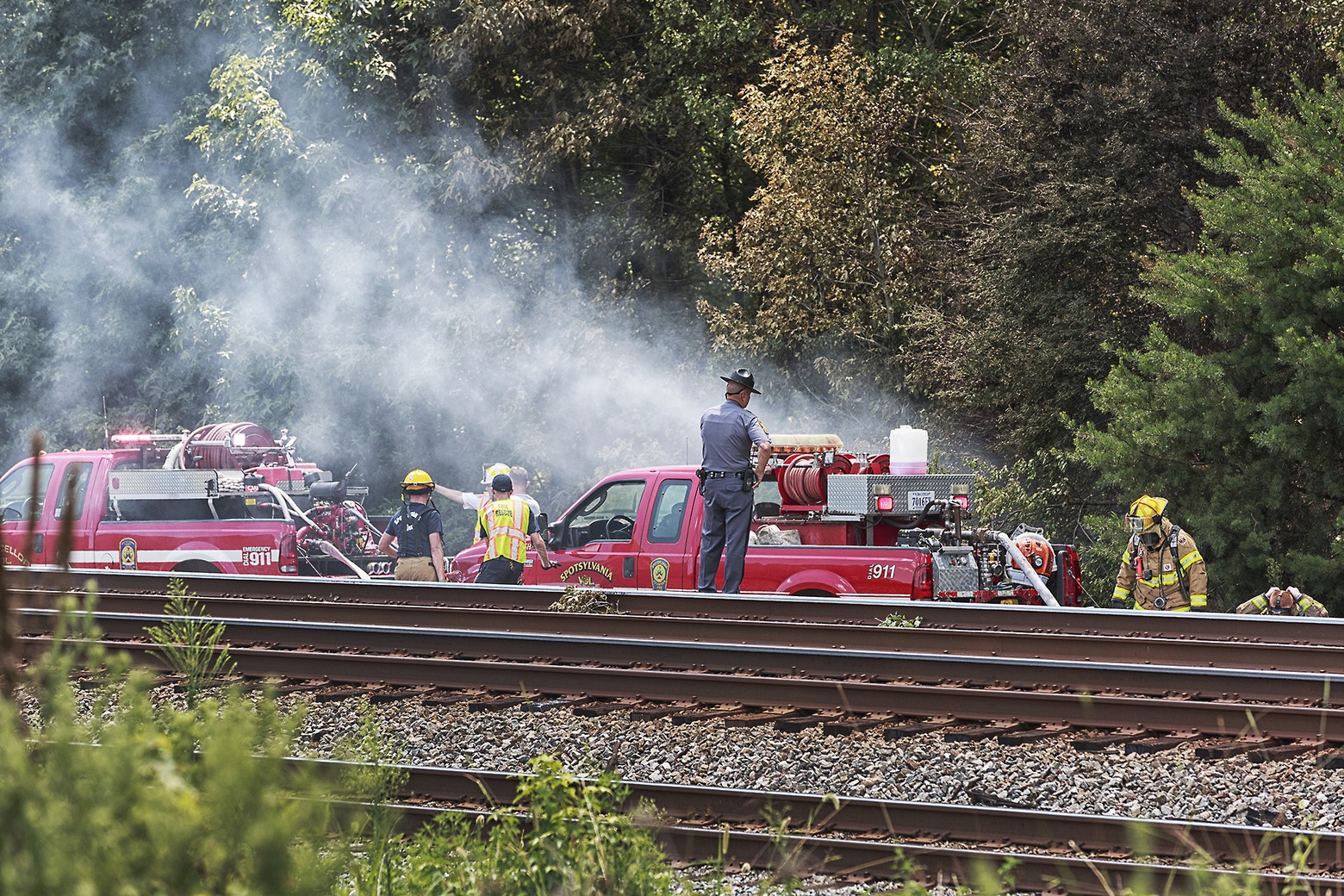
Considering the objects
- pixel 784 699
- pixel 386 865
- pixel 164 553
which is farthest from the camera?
pixel 164 553

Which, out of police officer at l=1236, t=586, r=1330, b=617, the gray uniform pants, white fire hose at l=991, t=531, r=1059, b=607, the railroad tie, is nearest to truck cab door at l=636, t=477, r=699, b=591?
the gray uniform pants

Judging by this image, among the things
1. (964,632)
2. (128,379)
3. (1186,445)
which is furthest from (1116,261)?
(128,379)

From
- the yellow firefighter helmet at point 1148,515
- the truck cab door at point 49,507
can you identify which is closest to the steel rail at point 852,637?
the yellow firefighter helmet at point 1148,515

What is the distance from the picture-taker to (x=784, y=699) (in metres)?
7.70

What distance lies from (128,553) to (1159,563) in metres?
9.86

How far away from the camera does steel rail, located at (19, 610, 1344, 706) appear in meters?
7.54

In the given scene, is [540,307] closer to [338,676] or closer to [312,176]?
[312,176]

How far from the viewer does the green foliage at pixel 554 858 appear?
3.63 meters

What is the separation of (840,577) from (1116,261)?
32.5ft

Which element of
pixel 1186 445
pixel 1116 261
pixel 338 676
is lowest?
pixel 338 676

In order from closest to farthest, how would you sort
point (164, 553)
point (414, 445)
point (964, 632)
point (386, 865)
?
1. point (386, 865)
2. point (964, 632)
3. point (164, 553)
4. point (414, 445)

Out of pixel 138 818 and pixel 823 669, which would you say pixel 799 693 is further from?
pixel 138 818

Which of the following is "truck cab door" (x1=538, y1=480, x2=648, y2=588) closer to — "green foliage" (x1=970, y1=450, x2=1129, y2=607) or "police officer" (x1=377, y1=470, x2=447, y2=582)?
"police officer" (x1=377, y1=470, x2=447, y2=582)

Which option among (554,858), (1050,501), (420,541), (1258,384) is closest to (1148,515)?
(1258,384)
